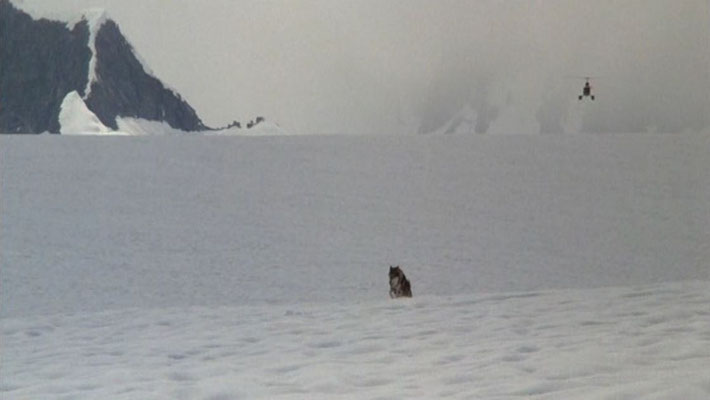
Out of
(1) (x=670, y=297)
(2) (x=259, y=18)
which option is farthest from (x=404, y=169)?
(1) (x=670, y=297)

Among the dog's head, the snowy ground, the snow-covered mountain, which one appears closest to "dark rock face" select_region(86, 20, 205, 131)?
the snow-covered mountain

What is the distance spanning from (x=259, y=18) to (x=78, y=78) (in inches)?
32.1

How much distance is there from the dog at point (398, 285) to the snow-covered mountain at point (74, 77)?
111 cm

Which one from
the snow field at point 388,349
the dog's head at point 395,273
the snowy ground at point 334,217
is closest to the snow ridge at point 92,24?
the snowy ground at point 334,217

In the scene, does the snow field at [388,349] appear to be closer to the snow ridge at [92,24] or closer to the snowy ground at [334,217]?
the snowy ground at [334,217]

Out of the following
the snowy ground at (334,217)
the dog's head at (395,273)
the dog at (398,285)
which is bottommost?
the dog at (398,285)

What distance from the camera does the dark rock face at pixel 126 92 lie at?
4.08 metres

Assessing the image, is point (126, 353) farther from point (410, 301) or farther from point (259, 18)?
point (259, 18)

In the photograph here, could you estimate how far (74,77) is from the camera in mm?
4062

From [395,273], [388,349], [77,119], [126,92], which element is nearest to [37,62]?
[77,119]

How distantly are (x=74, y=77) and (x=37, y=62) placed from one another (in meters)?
Answer: 0.19

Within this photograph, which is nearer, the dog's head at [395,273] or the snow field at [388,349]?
the snow field at [388,349]

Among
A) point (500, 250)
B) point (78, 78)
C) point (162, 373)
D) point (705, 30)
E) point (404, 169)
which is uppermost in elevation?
point (705, 30)

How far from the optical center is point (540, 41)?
4.24m
